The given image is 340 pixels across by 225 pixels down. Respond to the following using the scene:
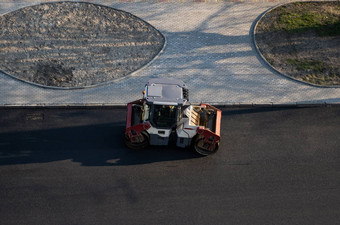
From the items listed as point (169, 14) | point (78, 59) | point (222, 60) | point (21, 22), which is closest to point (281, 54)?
point (222, 60)

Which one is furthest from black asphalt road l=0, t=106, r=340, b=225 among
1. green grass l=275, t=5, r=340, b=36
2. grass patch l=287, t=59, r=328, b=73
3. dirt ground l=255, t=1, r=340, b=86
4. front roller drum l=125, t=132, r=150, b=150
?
green grass l=275, t=5, r=340, b=36

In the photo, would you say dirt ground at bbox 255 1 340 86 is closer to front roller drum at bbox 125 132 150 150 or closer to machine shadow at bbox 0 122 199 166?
machine shadow at bbox 0 122 199 166

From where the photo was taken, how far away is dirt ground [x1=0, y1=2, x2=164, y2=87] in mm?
17031

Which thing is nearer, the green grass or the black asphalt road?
the black asphalt road

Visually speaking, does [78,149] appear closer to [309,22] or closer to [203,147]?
[203,147]

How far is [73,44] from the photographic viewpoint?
18.2 metres

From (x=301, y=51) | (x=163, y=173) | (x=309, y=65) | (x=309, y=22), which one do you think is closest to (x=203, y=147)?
(x=163, y=173)

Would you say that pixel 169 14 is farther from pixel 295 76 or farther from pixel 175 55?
pixel 295 76

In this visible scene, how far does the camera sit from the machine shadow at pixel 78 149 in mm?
13703

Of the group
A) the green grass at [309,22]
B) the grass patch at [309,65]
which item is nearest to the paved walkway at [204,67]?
the grass patch at [309,65]

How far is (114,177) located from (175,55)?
716cm

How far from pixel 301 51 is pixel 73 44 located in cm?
1064

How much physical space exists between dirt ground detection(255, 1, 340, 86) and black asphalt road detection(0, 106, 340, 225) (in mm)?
2732

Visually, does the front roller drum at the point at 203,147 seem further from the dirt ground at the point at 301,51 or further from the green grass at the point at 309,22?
the green grass at the point at 309,22
